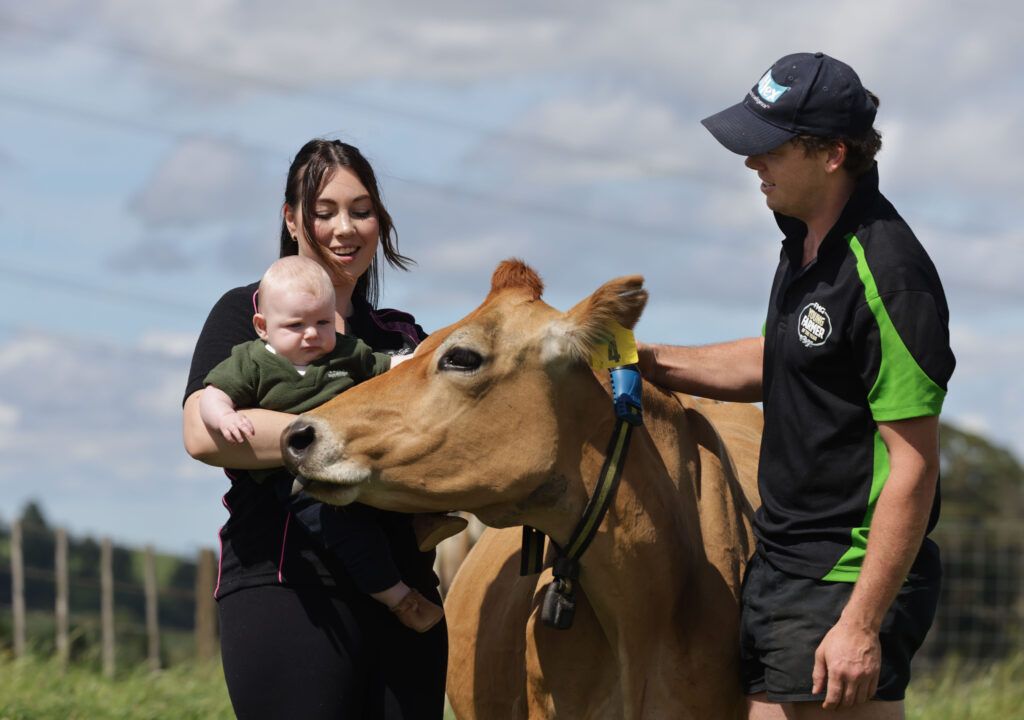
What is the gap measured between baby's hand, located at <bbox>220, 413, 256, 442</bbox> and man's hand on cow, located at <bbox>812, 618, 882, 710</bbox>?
5.34ft

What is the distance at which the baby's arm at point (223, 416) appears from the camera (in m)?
4.02

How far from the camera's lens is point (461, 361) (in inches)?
171

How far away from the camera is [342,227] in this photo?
4613mm

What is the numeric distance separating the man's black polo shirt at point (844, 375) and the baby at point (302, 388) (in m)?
1.07

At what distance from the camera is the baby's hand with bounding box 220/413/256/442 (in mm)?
4016

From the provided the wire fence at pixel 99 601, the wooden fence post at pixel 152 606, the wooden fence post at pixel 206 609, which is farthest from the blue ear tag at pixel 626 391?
the wooden fence post at pixel 152 606

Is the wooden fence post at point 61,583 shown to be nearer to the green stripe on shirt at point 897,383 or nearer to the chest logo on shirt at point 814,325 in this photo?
the chest logo on shirt at point 814,325

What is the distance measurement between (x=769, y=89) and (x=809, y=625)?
149 cm

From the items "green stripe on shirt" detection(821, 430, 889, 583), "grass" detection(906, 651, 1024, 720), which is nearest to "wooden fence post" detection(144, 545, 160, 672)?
"grass" detection(906, 651, 1024, 720)

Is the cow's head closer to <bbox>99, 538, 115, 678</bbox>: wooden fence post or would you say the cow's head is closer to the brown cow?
the brown cow

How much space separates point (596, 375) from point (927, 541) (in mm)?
1080

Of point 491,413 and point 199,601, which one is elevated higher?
point 491,413

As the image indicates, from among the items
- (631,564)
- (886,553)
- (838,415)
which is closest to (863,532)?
(886,553)

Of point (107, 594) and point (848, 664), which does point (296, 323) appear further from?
point (107, 594)
